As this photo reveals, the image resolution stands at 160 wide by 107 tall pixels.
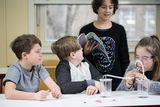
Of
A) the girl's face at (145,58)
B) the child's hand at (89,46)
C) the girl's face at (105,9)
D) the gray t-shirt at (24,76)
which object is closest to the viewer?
the gray t-shirt at (24,76)

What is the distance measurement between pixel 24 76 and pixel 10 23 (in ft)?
7.93

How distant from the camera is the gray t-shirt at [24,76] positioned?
1212mm

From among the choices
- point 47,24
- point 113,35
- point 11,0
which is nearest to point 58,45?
point 113,35

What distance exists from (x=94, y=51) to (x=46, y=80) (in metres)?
0.52

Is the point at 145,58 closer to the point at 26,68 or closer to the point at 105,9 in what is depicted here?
the point at 105,9

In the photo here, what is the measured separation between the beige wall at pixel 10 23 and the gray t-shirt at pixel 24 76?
2.05 metres

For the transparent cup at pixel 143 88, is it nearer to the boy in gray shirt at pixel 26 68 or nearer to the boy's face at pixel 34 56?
the boy in gray shirt at pixel 26 68

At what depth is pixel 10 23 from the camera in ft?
11.2

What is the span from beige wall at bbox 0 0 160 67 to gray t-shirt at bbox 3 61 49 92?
2050mm

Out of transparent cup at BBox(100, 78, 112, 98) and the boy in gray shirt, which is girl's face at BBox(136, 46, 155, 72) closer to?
transparent cup at BBox(100, 78, 112, 98)

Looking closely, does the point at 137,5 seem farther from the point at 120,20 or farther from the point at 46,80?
the point at 46,80

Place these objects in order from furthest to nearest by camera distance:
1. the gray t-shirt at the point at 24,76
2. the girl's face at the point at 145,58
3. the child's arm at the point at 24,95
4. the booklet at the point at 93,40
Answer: the booklet at the point at 93,40 < the girl's face at the point at 145,58 < the gray t-shirt at the point at 24,76 < the child's arm at the point at 24,95

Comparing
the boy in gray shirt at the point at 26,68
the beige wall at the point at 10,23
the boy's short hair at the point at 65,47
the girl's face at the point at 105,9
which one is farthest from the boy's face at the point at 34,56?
the beige wall at the point at 10,23

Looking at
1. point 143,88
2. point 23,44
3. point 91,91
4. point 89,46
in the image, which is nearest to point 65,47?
point 89,46
